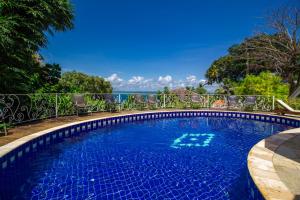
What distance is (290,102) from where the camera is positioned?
1298cm

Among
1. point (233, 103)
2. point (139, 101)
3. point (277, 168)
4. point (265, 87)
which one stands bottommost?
point (277, 168)

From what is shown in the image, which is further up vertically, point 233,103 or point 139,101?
point 139,101

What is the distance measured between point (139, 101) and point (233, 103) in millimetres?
6225

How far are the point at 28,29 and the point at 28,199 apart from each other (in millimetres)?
6623

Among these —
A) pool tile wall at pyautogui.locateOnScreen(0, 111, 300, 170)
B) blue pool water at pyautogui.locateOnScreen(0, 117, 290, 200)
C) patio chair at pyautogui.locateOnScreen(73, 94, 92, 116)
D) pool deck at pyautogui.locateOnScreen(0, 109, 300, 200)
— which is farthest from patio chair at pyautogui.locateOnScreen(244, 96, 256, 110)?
patio chair at pyautogui.locateOnScreen(73, 94, 92, 116)

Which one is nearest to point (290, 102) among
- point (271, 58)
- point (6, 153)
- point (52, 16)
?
point (271, 58)

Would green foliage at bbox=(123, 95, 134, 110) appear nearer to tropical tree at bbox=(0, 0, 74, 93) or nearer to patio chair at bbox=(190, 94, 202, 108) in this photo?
patio chair at bbox=(190, 94, 202, 108)

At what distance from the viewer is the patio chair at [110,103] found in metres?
12.4

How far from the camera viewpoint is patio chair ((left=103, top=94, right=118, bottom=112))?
1244 cm

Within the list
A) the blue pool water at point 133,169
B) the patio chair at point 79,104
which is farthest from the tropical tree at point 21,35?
the blue pool water at point 133,169

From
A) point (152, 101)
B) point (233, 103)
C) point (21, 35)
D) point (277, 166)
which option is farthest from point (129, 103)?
point (277, 166)

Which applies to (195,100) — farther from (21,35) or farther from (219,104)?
(21,35)

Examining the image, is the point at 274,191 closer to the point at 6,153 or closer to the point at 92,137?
the point at 6,153

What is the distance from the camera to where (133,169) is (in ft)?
15.3
